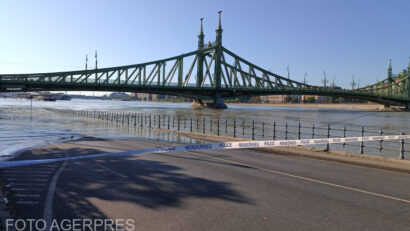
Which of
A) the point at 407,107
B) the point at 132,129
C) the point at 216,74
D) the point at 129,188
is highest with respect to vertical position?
the point at 216,74

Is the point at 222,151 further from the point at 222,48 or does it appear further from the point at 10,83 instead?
the point at 222,48

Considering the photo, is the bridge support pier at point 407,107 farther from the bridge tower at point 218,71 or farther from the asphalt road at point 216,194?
the asphalt road at point 216,194

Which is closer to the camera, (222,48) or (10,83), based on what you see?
(10,83)

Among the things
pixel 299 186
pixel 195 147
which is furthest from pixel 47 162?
pixel 299 186

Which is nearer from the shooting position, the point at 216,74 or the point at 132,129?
the point at 132,129

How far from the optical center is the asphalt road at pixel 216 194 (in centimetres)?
511

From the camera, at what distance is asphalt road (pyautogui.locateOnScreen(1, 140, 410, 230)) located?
5113mm

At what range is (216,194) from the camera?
653 centimetres

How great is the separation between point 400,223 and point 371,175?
13.2 feet

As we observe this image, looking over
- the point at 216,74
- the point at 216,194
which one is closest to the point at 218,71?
the point at 216,74

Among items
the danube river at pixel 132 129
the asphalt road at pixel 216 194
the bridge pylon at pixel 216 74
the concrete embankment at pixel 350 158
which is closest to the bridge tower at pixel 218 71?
the bridge pylon at pixel 216 74

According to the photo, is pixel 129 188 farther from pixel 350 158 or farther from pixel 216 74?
pixel 216 74

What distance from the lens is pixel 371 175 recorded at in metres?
8.74

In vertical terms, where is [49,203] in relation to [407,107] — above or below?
below
